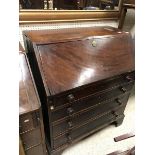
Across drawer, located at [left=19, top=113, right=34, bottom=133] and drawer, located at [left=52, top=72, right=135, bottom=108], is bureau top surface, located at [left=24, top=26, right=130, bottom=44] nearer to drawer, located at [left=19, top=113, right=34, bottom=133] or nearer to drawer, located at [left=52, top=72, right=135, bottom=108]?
drawer, located at [left=52, top=72, right=135, bottom=108]

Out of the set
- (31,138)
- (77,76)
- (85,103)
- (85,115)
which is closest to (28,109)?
(31,138)

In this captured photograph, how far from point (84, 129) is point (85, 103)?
36cm

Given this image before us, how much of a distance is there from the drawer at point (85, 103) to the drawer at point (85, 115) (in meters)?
0.06

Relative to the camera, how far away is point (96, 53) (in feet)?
4.44

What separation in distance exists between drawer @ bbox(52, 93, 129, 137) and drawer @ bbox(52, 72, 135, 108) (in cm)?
19

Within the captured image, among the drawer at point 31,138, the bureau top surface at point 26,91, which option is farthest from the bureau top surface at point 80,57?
the drawer at point 31,138

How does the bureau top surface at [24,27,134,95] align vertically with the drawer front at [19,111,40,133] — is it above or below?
above

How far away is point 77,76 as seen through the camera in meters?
1.19

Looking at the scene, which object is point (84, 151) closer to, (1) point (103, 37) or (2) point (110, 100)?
(2) point (110, 100)

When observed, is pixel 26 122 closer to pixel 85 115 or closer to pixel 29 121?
pixel 29 121

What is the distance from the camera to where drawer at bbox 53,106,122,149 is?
1443mm

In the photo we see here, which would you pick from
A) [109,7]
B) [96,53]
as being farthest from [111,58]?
[109,7]

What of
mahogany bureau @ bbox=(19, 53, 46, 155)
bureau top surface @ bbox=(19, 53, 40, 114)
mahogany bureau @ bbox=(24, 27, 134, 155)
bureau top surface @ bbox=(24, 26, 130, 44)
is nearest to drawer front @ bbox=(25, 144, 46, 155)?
mahogany bureau @ bbox=(19, 53, 46, 155)
